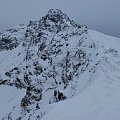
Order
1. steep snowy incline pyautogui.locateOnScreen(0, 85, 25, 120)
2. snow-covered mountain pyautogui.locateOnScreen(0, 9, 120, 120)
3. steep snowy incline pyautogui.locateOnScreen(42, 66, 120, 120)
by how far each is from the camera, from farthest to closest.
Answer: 1. steep snowy incline pyautogui.locateOnScreen(0, 85, 25, 120)
2. snow-covered mountain pyautogui.locateOnScreen(0, 9, 120, 120)
3. steep snowy incline pyautogui.locateOnScreen(42, 66, 120, 120)

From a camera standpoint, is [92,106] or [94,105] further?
[94,105]

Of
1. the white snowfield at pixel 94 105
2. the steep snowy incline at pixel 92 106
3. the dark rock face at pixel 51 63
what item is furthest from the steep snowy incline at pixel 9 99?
the steep snowy incline at pixel 92 106

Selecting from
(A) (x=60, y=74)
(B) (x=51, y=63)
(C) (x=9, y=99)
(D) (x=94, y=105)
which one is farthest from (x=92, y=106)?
(C) (x=9, y=99)

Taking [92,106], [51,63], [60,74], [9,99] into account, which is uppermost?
[92,106]

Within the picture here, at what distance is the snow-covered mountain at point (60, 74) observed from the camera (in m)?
13.4

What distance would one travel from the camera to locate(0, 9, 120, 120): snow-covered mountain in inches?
529

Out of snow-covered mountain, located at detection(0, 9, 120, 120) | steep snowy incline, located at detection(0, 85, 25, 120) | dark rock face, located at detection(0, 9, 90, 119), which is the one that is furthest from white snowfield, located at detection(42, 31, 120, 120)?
steep snowy incline, located at detection(0, 85, 25, 120)

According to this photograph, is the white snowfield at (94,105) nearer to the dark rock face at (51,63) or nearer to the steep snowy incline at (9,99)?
the dark rock face at (51,63)

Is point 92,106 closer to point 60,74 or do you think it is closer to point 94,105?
point 94,105

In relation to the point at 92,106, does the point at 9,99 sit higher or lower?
lower

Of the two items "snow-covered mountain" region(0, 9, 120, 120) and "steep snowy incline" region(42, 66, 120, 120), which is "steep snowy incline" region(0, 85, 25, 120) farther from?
"steep snowy incline" region(42, 66, 120, 120)

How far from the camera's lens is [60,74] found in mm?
36562

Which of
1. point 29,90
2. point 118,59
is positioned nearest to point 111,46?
point 118,59

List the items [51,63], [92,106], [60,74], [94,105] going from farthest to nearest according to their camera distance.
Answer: [51,63] < [60,74] < [94,105] < [92,106]
